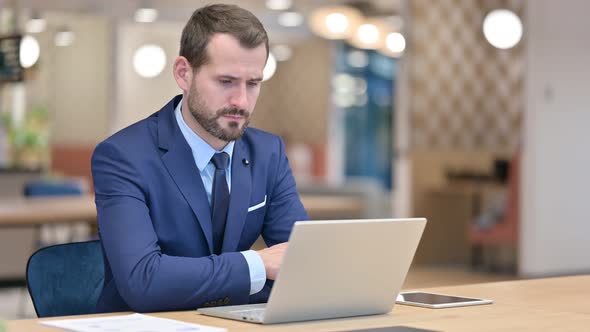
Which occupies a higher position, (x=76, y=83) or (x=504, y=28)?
(x=504, y=28)

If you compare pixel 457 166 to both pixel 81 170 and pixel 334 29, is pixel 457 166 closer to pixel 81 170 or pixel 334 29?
pixel 334 29

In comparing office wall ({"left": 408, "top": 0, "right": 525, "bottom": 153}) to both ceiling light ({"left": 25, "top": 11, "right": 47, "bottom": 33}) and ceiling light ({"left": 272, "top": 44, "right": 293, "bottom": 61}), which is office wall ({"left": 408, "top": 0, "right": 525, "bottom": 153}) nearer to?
ceiling light ({"left": 25, "top": 11, "right": 47, "bottom": 33})

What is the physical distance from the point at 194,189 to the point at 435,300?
611 millimetres

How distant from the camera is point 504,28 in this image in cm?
951

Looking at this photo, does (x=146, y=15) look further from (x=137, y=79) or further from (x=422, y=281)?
(x=422, y=281)

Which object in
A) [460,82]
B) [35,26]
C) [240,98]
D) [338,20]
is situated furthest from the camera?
[35,26]

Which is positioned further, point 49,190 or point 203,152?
point 49,190

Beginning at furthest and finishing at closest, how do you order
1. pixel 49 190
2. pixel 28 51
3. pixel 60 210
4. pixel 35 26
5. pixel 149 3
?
1. pixel 35 26
2. pixel 149 3
3. pixel 28 51
4. pixel 49 190
5. pixel 60 210

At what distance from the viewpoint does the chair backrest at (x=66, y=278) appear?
2.50 meters

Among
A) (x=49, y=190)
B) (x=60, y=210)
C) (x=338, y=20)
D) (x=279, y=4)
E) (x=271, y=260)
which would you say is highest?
(x=279, y=4)

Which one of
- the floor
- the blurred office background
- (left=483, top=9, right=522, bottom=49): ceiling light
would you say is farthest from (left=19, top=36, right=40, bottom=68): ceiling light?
(left=483, top=9, right=522, bottom=49): ceiling light

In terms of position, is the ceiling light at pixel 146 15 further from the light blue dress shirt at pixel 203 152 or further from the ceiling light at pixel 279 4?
the light blue dress shirt at pixel 203 152

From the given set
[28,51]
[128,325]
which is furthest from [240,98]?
[28,51]

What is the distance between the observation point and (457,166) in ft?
34.7
